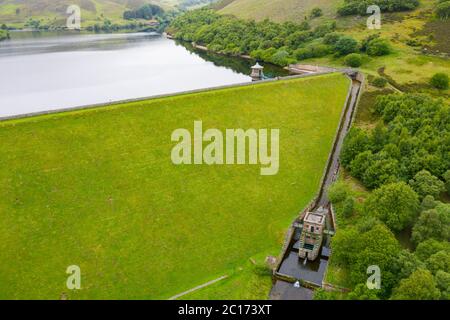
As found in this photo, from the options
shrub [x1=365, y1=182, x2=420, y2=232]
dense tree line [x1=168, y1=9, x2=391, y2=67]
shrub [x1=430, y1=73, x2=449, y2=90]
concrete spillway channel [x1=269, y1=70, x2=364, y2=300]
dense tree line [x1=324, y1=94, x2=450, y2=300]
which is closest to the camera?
dense tree line [x1=324, y1=94, x2=450, y2=300]

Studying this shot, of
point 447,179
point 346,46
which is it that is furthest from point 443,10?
point 447,179

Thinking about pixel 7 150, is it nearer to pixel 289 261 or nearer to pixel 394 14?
pixel 289 261

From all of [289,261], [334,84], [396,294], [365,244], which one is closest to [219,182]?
[289,261]

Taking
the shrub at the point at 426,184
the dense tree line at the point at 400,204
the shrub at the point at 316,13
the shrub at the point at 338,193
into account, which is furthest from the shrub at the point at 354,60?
the shrub at the point at 338,193

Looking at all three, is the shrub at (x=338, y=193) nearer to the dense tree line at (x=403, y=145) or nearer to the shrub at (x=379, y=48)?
the dense tree line at (x=403, y=145)

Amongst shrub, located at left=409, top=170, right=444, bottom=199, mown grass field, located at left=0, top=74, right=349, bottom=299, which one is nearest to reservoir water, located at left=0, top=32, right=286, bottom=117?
mown grass field, located at left=0, top=74, right=349, bottom=299

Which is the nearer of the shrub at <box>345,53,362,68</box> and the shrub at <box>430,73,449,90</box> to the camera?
the shrub at <box>430,73,449,90</box>

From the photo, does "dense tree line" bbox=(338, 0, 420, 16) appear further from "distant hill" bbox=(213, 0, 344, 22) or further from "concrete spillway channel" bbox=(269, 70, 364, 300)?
"concrete spillway channel" bbox=(269, 70, 364, 300)
